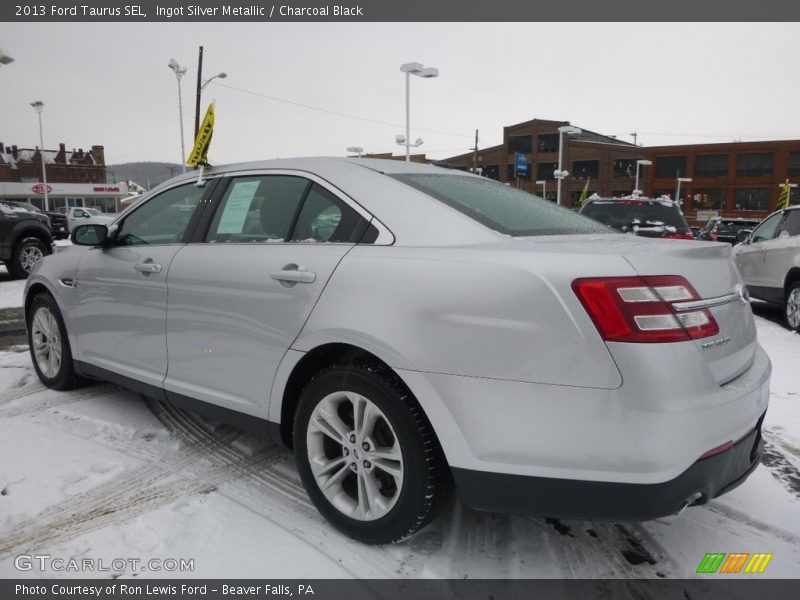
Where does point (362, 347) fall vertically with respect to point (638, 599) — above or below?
above

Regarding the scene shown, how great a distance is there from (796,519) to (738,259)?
7582 millimetres

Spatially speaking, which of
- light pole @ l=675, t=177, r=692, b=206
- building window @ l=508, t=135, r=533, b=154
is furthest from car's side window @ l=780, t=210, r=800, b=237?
building window @ l=508, t=135, r=533, b=154

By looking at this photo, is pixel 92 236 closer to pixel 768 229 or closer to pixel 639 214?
pixel 639 214

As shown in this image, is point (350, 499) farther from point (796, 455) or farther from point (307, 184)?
point (796, 455)

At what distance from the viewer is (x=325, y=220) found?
8.77 feet

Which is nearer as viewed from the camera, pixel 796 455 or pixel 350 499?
pixel 350 499

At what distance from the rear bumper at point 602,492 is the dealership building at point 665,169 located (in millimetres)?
53049

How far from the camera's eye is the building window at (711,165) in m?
60.9

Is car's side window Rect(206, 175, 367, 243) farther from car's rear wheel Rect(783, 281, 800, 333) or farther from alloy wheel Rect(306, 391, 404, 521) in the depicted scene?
car's rear wheel Rect(783, 281, 800, 333)

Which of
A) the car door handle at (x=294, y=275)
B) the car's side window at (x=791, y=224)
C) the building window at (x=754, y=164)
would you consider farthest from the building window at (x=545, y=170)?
the car door handle at (x=294, y=275)

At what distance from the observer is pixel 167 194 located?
3613 millimetres

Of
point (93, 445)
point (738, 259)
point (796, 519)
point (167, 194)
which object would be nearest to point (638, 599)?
point (796, 519)

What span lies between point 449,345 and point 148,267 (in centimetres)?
202

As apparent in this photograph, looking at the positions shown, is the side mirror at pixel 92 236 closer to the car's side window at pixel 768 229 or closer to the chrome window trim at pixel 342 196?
the chrome window trim at pixel 342 196
